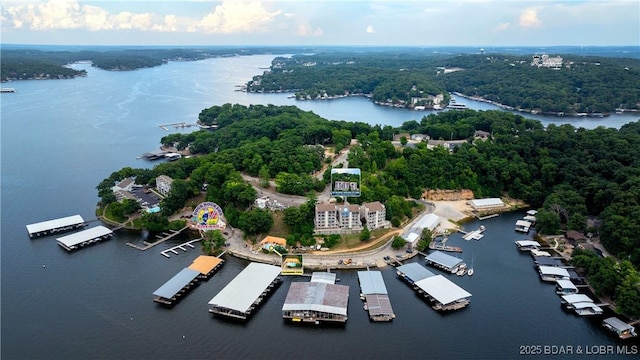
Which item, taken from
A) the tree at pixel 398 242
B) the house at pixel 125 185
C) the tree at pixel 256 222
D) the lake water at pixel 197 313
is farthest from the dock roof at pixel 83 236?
the tree at pixel 398 242

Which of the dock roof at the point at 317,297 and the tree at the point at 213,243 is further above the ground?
the tree at the point at 213,243

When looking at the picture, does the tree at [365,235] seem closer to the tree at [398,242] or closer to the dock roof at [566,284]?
the tree at [398,242]

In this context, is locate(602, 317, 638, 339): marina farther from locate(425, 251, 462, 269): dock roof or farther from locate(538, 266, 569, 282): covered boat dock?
locate(425, 251, 462, 269): dock roof

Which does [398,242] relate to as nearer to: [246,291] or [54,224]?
[246,291]

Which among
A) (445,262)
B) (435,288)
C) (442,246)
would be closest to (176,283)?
(435,288)

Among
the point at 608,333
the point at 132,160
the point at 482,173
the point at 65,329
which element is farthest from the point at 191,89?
the point at 608,333

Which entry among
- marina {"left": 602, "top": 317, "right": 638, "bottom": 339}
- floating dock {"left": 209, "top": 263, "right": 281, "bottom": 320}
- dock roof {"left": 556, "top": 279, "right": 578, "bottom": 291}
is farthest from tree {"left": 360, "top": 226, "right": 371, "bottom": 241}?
marina {"left": 602, "top": 317, "right": 638, "bottom": 339}
